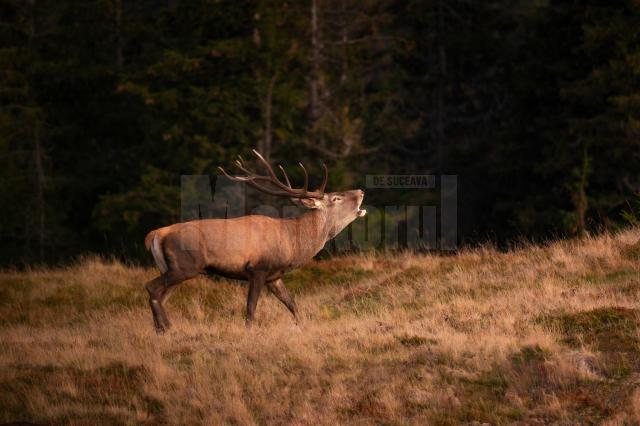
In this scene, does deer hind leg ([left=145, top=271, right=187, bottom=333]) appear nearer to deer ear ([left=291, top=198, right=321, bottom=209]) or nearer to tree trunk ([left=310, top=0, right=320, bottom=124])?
deer ear ([left=291, top=198, right=321, bottom=209])

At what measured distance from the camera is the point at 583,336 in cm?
980

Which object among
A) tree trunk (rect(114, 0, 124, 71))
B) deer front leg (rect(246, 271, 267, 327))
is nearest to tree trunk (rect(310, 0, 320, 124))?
tree trunk (rect(114, 0, 124, 71))

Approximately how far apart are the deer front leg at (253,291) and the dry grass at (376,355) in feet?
0.79

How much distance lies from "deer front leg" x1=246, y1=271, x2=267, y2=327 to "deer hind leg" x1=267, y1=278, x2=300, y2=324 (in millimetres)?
335

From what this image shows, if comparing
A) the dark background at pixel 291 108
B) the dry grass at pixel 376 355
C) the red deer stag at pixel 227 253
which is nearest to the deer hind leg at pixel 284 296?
the red deer stag at pixel 227 253

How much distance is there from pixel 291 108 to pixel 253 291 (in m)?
16.1

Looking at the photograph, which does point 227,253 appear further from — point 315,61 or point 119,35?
point 119,35

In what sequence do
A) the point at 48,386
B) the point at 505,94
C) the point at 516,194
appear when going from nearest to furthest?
the point at 48,386, the point at 516,194, the point at 505,94

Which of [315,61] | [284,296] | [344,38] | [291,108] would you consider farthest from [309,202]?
[344,38]

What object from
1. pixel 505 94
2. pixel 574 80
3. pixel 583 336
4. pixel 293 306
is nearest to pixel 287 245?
pixel 293 306

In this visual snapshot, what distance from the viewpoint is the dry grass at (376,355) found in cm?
841

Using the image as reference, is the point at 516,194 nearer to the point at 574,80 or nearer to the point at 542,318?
Result: the point at 574,80

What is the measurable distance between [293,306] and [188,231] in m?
1.59

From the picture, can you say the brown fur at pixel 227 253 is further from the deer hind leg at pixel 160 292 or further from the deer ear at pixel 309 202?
the deer ear at pixel 309 202
